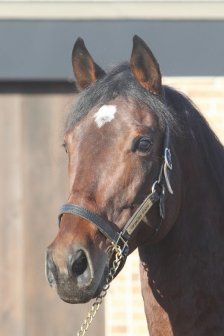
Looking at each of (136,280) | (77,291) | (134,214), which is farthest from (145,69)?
(136,280)

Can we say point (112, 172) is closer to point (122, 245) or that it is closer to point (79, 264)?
point (122, 245)

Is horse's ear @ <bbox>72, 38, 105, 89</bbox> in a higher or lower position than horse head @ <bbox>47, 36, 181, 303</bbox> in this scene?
higher

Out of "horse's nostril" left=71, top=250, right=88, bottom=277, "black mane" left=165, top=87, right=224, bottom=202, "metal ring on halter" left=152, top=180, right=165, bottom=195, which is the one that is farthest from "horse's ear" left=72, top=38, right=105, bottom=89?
"horse's nostril" left=71, top=250, right=88, bottom=277

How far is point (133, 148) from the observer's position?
3812 millimetres

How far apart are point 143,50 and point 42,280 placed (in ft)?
10.5

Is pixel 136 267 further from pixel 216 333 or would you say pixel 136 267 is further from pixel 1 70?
pixel 216 333

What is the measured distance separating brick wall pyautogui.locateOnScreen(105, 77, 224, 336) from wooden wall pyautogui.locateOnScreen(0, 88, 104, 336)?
0.31 meters

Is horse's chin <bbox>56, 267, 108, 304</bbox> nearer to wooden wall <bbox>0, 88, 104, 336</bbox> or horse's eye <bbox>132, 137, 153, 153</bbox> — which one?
horse's eye <bbox>132, 137, 153, 153</bbox>

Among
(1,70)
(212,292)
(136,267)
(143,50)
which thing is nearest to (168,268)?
(212,292)

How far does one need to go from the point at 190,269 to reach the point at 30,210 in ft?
9.65

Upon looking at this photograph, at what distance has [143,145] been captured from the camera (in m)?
3.84

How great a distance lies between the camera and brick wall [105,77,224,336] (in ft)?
21.4

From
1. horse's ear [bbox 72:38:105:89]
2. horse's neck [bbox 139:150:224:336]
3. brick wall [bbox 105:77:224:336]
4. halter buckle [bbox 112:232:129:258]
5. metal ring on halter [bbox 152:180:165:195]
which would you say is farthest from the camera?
brick wall [bbox 105:77:224:336]

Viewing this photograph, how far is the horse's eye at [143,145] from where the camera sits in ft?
12.5
